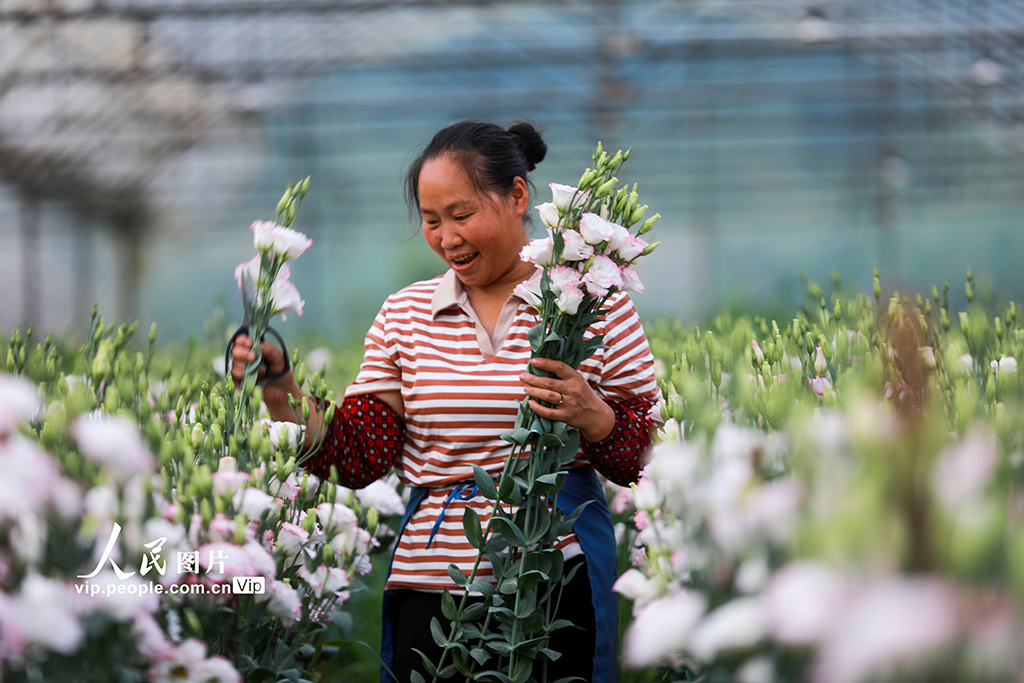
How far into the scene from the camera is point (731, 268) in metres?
12.7

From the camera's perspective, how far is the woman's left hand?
3.77 feet

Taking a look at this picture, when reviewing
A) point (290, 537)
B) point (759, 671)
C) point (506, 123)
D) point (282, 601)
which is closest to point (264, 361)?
point (290, 537)

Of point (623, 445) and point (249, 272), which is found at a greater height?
point (249, 272)

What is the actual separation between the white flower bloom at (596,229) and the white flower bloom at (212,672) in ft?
2.14

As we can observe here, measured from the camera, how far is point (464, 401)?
132 centimetres

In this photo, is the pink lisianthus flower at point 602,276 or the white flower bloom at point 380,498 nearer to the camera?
the pink lisianthus flower at point 602,276

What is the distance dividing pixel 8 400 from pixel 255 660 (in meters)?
0.45

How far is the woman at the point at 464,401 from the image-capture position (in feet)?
4.28

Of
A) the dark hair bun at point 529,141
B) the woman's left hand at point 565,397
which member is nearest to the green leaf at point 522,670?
the woman's left hand at point 565,397

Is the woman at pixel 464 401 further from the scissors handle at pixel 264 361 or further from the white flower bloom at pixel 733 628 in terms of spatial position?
the white flower bloom at pixel 733 628

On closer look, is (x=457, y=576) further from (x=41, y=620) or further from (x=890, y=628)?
(x=890, y=628)

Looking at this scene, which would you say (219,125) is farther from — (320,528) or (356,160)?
(320,528)

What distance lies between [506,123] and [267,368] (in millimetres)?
8516

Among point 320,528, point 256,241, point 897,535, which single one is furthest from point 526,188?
point 897,535
